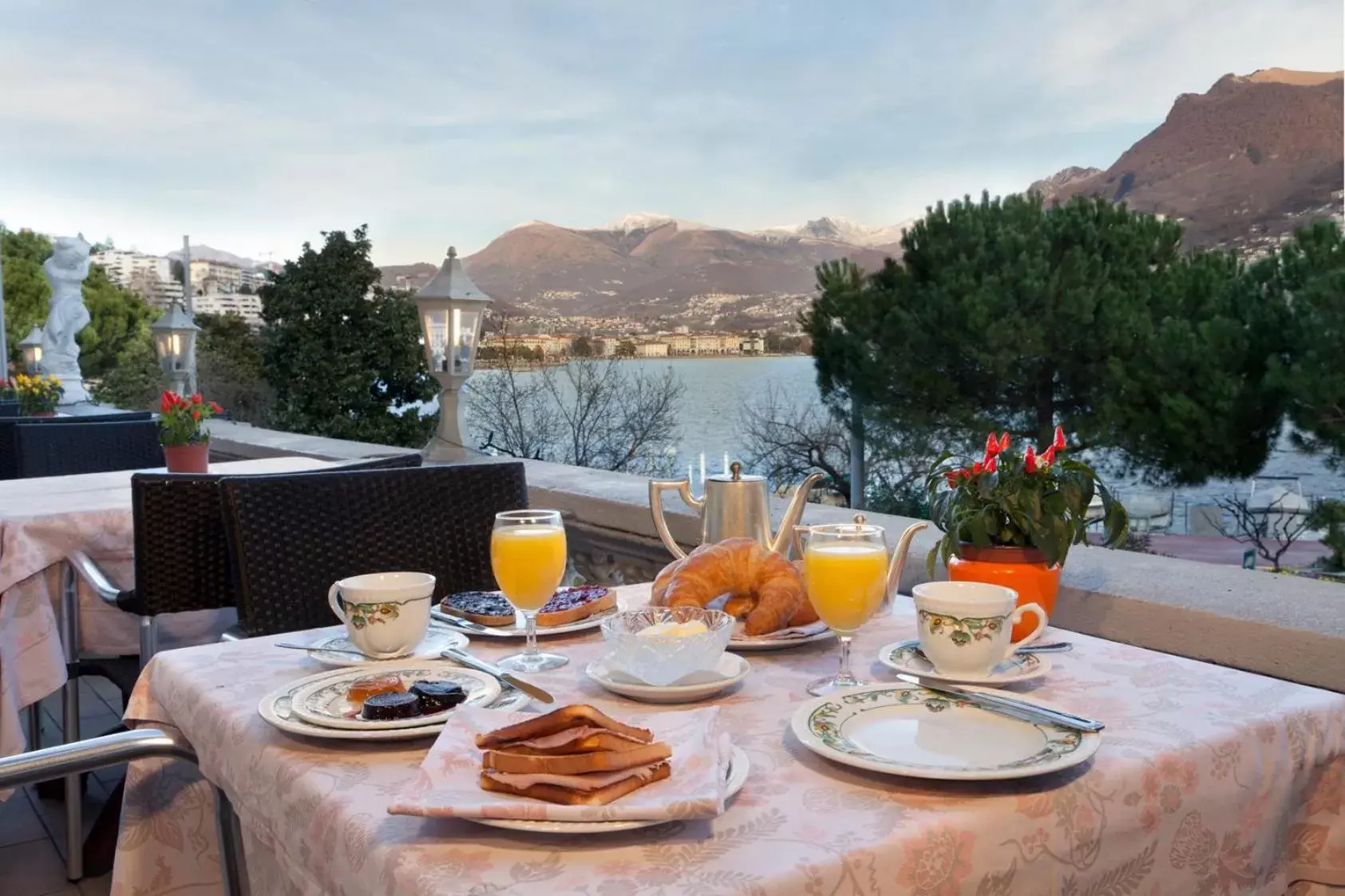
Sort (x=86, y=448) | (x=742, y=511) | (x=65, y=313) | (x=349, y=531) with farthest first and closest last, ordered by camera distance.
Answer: (x=65, y=313)
(x=86, y=448)
(x=349, y=531)
(x=742, y=511)

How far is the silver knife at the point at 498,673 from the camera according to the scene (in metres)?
0.86

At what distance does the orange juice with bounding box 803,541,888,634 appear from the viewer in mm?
953

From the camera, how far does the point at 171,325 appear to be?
655 cm

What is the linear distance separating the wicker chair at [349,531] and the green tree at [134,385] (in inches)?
520

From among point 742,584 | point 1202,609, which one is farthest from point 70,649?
point 1202,609

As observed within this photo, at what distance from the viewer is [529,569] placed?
1.08 metres

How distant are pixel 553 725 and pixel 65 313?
10.2 meters

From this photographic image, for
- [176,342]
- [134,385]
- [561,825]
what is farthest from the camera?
[134,385]

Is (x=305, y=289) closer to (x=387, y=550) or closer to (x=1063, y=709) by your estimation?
(x=387, y=550)

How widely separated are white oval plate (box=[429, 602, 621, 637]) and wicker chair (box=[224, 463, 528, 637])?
0.48 meters

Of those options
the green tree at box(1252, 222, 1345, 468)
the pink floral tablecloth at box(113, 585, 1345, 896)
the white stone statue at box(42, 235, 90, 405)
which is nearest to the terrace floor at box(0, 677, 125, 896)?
the pink floral tablecloth at box(113, 585, 1345, 896)

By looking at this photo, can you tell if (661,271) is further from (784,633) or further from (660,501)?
(784,633)

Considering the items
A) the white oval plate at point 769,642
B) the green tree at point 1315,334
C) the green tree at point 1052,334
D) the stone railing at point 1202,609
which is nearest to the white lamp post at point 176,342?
the stone railing at point 1202,609

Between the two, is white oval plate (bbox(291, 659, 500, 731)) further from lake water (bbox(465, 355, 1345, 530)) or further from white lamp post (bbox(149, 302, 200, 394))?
lake water (bbox(465, 355, 1345, 530))
